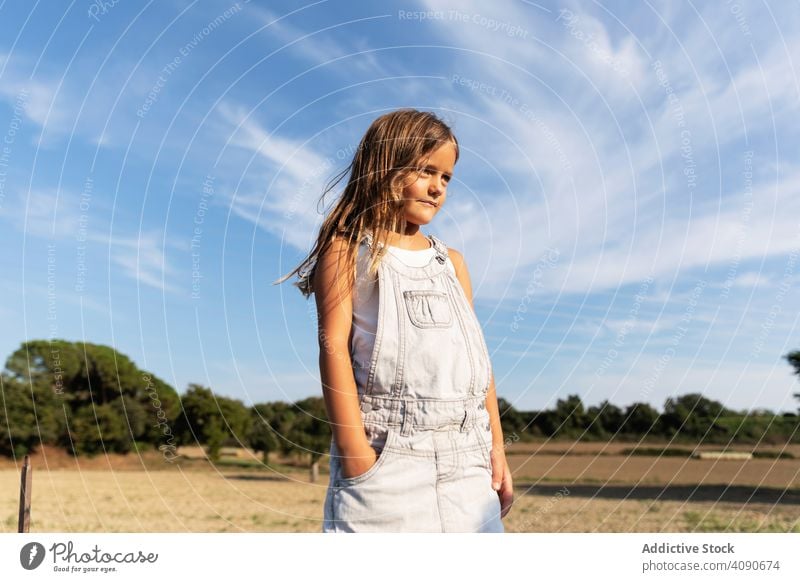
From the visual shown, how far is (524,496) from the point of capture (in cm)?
Result: 3045

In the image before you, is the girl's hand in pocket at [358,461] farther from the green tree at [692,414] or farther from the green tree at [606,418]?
the green tree at [692,414]

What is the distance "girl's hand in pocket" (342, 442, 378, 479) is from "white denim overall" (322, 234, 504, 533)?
18mm

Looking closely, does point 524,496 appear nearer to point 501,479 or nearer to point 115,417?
point 115,417

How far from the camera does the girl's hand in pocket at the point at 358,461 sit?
2375 mm

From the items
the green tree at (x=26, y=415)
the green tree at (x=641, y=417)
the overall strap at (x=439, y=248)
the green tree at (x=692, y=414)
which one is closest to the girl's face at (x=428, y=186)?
the overall strap at (x=439, y=248)

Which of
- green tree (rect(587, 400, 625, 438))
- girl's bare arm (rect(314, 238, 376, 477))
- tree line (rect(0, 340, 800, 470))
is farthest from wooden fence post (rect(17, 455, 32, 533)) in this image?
tree line (rect(0, 340, 800, 470))

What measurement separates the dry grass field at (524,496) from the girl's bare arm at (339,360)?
48.4 ft

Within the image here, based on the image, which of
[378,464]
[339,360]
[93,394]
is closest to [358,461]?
[378,464]

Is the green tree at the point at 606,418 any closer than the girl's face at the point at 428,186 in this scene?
No

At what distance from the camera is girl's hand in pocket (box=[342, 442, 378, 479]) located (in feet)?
7.79

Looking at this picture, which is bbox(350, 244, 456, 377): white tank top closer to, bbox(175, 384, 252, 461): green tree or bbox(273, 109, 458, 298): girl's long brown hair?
bbox(273, 109, 458, 298): girl's long brown hair

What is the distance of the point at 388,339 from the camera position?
2.48m
